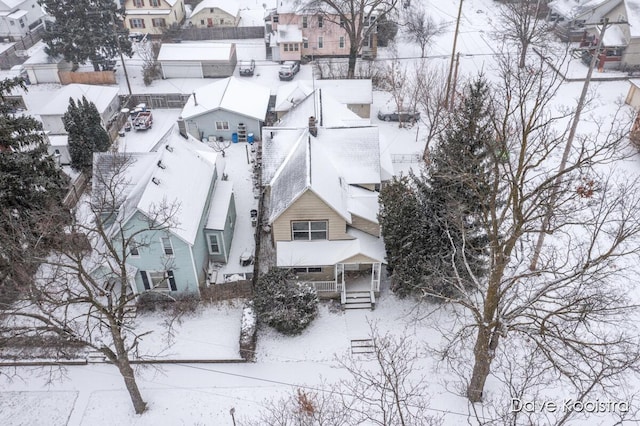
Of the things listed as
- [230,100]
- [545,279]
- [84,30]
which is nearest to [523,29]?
[230,100]

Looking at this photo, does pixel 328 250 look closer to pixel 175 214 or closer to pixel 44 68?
pixel 175 214

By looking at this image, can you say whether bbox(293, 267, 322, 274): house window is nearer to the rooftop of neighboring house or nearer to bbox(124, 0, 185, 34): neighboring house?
the rooftop of neighboring house

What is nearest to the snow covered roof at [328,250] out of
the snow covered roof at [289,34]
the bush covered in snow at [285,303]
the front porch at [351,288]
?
the front porch at [351,288]

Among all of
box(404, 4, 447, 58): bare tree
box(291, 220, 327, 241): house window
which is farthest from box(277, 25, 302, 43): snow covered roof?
box(291, 220, 327, 241): house window

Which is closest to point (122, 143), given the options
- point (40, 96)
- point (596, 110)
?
point (40, 96)

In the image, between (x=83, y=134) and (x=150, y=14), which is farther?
(x=150, y=14)

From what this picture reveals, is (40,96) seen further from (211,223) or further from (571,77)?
(571,77)
